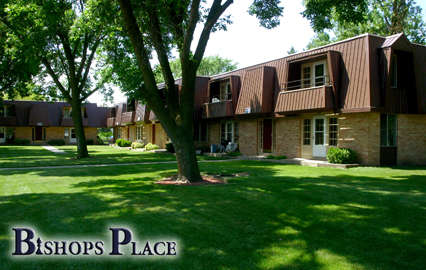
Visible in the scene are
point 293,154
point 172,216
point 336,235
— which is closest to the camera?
point 336,235

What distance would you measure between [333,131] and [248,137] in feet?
22.8

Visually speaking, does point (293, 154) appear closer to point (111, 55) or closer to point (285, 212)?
point (111, 55)

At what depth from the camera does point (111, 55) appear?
56.6 feet

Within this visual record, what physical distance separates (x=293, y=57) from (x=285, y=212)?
15.0 m

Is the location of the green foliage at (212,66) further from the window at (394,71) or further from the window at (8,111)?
the window at (394,71)

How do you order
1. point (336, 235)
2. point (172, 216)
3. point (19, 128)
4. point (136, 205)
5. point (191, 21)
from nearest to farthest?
point (336, 235) → point (172, 216) → point (136, 205) → point (191, 21) → point (19, 128)

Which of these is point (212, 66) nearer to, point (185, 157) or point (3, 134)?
point (3, 134)

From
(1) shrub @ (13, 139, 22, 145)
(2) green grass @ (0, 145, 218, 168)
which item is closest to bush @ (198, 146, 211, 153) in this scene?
(2) green grass @ (0, 145, 218, 168)

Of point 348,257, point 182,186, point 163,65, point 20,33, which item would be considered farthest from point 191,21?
point 20,33

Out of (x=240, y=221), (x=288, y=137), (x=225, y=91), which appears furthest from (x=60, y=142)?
(x=240, y=221)

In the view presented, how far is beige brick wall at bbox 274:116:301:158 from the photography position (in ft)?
65.8

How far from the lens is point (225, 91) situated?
88.1 ft

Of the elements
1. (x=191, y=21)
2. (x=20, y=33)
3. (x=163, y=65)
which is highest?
(x=20, y=33)

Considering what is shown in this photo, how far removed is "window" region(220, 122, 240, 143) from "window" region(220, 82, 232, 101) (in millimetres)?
2013
